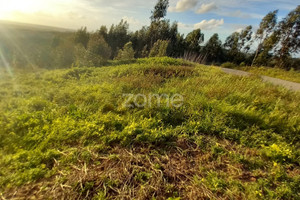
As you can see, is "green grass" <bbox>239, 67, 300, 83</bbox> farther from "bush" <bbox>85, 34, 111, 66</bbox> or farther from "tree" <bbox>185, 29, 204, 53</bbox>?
"tree" <bbox>185, 29, 204, 53</bbox>

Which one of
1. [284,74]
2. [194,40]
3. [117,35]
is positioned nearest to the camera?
[284,74]

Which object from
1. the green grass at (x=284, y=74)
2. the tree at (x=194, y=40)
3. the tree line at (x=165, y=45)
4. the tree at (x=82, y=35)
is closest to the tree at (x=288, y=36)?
the tree line at (x=165, y=45)

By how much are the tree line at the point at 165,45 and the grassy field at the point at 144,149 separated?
5.94 m

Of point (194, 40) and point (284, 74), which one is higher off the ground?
point (194, 40)

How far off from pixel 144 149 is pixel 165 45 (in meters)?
12.3

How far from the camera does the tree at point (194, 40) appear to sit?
24.7 metres

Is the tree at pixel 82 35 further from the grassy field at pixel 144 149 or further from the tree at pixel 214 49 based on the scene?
the tree at pixel 214 49

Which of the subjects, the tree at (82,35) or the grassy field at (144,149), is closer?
the grassy field at (144,149)

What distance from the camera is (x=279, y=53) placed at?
1616 cm

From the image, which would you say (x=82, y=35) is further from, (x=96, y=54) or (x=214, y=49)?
(x=214, y=49)

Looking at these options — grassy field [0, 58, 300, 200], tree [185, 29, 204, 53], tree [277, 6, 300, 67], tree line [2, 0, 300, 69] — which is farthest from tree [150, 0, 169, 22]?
grassy field [0, 58, 300, 200]

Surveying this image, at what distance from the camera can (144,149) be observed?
7.27ft

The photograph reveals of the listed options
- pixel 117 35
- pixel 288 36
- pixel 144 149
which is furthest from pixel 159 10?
pixel 144 149

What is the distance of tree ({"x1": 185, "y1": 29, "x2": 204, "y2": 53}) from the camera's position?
24.7m
